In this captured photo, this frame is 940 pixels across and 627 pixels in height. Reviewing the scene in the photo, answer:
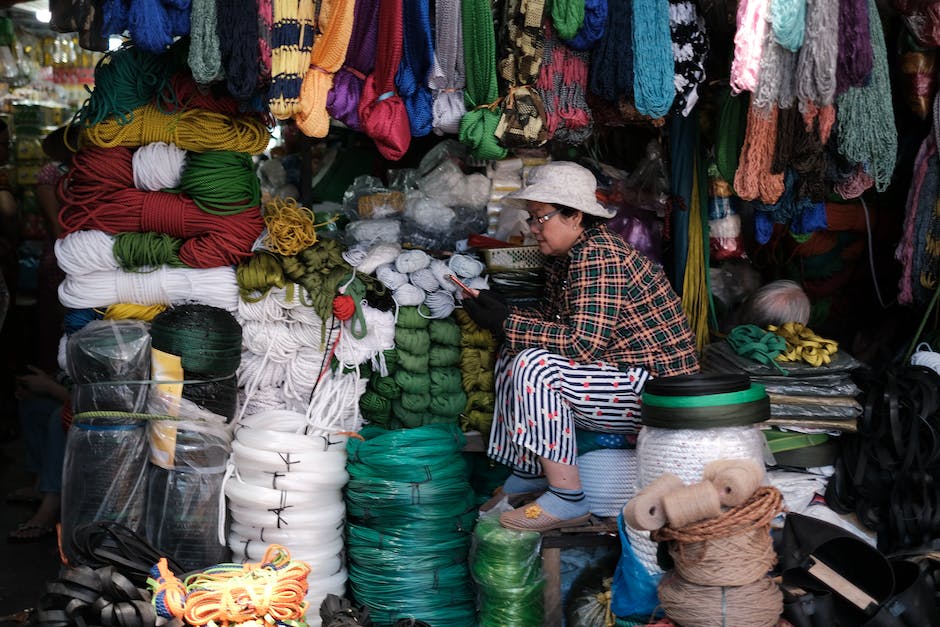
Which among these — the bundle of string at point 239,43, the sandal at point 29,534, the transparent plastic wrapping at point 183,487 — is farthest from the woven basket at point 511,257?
the sandal at point 29,534

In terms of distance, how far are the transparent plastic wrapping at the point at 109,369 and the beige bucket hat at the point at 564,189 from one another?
5.11 feet

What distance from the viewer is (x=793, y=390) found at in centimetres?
395

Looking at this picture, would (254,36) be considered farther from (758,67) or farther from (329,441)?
(758,67)

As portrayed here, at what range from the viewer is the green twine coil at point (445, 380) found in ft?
13.3

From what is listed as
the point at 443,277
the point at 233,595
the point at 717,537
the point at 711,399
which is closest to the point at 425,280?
the point at 443,277

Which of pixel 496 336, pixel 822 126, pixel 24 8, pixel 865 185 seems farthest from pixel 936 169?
pixel 24 8

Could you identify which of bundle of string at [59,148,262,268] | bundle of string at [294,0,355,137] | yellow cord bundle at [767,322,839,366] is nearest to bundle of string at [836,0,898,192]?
yellow cord bundle at [767,322,839,366]

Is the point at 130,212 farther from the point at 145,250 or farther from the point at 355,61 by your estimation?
the point at 355,61

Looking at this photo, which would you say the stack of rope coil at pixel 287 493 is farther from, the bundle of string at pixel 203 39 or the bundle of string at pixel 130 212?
the bundle of string at pixel 203 39

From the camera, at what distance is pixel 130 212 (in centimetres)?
387

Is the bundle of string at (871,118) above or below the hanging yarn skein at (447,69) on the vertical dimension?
below

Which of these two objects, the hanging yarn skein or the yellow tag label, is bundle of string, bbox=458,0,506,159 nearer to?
the hanging yarn skein

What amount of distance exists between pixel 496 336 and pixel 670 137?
4.80 ft

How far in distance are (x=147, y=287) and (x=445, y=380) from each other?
4.18ft
